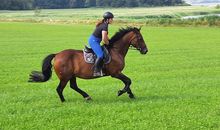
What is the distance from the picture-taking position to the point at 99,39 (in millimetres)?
13422

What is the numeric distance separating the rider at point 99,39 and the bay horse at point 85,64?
0.24 m

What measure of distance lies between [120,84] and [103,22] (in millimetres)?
5286

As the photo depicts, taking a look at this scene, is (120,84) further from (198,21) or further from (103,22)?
(198,21)

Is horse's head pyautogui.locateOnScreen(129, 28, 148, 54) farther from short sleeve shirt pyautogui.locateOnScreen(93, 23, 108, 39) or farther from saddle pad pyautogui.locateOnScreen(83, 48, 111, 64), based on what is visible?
short sleeve shirt pyautogui.locateOnScreen(93, 23, 108, 39)

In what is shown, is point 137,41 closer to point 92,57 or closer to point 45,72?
point 92,57

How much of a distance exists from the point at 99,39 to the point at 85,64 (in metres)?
0.92

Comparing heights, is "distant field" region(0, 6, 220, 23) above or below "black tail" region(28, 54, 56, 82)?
below

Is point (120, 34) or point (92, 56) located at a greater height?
point (120, 34)

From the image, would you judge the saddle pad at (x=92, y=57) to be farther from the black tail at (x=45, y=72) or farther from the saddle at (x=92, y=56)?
the black tail at (x=45, y=72)

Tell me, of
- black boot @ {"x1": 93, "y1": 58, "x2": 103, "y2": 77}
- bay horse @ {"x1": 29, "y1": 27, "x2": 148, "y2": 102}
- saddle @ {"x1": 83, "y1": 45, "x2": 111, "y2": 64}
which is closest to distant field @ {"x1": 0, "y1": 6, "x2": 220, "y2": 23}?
bay horse @ {"x1": 29, "y1": 27, "x2": 148, "y2": 102}

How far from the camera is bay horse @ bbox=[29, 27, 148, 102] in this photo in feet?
43.7

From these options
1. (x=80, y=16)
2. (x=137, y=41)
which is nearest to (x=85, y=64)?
(x=137, y=41)

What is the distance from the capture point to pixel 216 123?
34.1 feet

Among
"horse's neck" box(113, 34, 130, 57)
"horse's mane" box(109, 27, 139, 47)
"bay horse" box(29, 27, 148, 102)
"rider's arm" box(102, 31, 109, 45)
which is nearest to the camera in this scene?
"rider's arm" box(102, 31, 109, 45)
